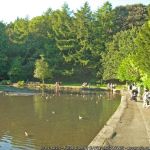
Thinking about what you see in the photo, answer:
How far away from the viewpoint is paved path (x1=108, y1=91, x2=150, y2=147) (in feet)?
60.7

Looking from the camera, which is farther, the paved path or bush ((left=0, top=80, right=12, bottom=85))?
bush ((left=0, top=80, right=12, bottom=85))

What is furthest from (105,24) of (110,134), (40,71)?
(110,134)

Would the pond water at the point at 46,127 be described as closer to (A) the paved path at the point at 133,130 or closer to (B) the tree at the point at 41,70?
(A) the paved path at the point at 133,130

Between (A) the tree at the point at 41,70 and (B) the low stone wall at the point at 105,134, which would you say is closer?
(B) the low stone wall at the point at 105,134

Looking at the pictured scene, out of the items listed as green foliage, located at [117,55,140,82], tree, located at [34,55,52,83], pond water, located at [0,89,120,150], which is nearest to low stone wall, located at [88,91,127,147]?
pond water, located at [0,89,120,150]

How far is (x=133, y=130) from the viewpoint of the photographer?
21.7 meters

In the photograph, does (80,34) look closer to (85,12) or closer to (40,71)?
(85,12)

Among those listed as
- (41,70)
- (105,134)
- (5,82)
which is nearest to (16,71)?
(5,82)

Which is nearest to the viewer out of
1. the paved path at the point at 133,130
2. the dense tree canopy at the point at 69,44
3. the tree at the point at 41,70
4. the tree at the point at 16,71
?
the paved path at the point at 133,130

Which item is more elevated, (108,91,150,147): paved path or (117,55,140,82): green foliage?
(117,55,140,82): green foliage

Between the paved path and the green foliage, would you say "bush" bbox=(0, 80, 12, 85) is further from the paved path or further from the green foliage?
the paved path

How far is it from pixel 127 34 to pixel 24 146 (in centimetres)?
5959

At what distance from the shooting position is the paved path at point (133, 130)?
1852 cm

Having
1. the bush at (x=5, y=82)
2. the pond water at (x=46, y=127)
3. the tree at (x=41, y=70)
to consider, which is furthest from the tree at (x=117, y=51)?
the pond water at (x=46, y=127)
